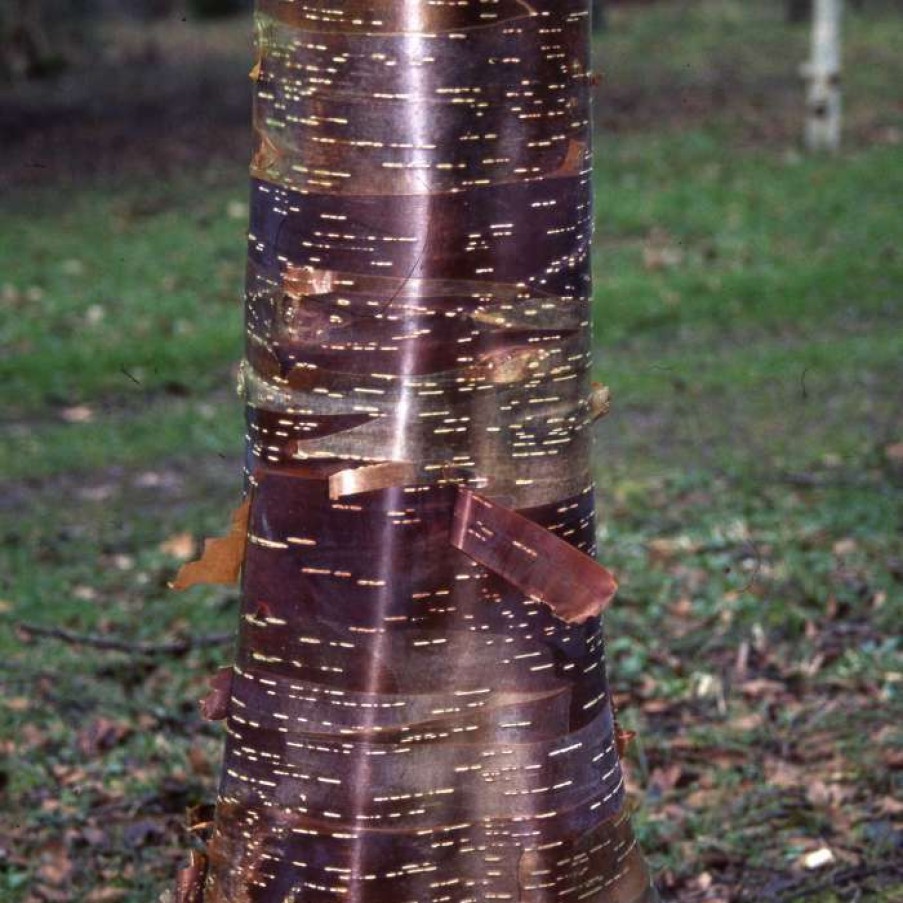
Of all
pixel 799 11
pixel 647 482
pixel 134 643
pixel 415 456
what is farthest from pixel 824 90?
pixel 415 456

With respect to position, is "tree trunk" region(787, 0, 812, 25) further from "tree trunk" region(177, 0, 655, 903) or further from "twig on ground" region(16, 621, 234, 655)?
"tree trunk" region(177, 0, 655, 903)

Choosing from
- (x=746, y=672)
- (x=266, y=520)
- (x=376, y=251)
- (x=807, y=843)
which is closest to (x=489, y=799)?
(x=266, y=520)

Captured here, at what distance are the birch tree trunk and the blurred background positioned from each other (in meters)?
0.41

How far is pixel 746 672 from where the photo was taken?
197 inches

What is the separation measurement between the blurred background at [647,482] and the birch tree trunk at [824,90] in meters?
0.41

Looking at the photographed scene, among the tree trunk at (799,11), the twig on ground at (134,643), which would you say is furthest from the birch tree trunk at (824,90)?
the tree trunk at (799,11)

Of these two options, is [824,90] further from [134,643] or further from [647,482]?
[134,643]

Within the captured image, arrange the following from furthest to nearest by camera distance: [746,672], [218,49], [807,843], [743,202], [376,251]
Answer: [218,49], [743,202], [746,672], [807,843], [376,251]

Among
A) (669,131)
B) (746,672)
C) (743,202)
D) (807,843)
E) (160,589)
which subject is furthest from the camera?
(669,131)

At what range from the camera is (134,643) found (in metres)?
5.52

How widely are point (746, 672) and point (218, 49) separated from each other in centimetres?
2291

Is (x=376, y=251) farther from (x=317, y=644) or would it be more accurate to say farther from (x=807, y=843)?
(x=807, y=843)

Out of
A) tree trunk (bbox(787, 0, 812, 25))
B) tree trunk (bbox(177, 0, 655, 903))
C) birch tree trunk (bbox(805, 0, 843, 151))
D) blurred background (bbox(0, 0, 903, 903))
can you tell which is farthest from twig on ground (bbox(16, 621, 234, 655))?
tree trunk (bbox(787, 0, 812, 25))

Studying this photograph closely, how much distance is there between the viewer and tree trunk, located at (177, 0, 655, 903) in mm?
2201
